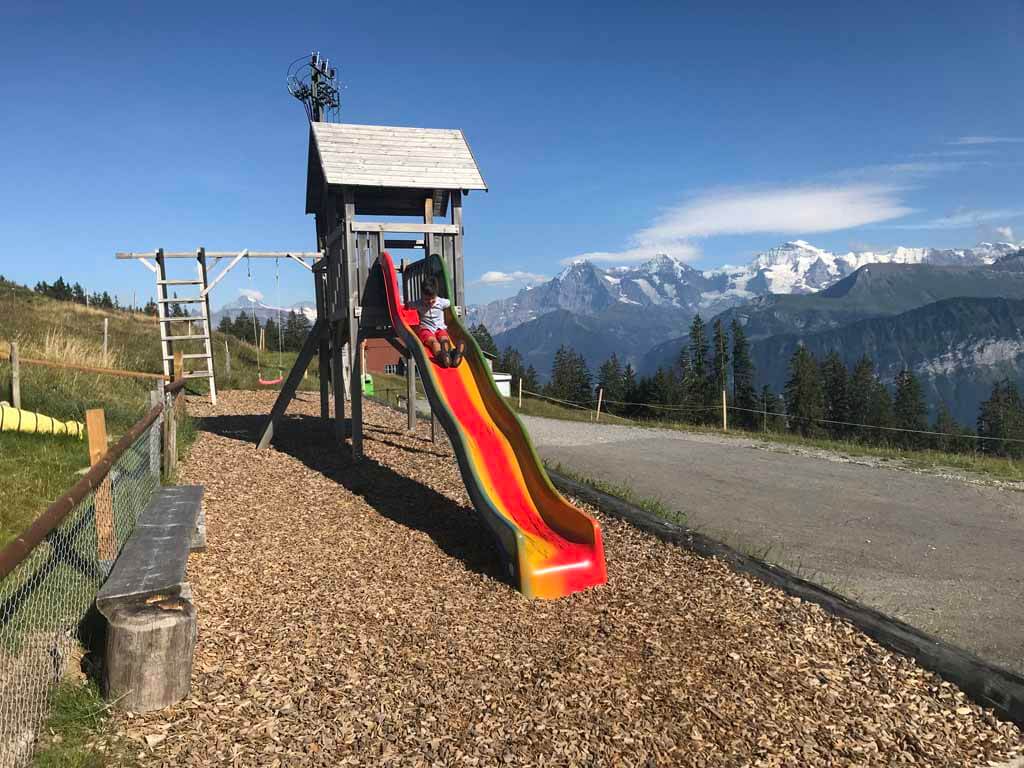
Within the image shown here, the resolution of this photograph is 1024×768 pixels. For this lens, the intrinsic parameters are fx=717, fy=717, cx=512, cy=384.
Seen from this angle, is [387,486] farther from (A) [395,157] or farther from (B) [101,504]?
(A) [395,157]

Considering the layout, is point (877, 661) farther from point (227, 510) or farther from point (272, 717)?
point (227, 510)

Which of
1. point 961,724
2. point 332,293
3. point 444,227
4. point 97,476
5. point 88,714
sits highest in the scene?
point 444,227

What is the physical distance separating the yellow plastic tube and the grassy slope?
13cm

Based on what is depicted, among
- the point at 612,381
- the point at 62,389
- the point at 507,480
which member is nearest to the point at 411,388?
the point at 62,389

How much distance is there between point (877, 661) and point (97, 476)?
529 cm

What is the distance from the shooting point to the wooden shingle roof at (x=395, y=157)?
10594mm

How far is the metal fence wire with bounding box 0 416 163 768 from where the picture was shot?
11.7ft

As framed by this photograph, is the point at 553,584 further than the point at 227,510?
No

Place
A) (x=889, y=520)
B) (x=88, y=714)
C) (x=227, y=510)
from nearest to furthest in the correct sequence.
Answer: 1. (x=88, y=714)
2. (x=227, y=510)
3. (x=889, y=520)

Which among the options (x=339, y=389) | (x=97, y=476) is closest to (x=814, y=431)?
(x=339, y=389)

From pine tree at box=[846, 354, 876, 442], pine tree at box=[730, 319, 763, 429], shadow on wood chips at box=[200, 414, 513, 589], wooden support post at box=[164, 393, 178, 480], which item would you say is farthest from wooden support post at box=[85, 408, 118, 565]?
pine tree at box=[846, 354, 876, 442]

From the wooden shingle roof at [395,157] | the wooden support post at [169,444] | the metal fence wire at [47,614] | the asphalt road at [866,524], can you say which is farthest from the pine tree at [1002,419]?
the metal fence wire at [47,614]

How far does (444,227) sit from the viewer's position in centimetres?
1092

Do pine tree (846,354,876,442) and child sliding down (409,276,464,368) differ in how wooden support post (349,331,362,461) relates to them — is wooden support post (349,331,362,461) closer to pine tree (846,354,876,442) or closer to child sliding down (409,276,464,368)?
child sliding down (409,276,464,368)
